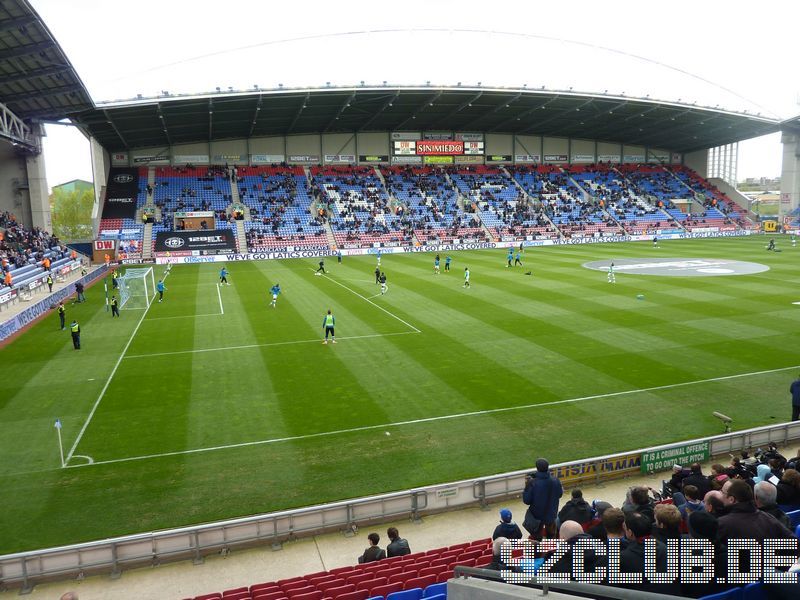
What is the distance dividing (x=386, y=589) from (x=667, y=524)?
3.60m

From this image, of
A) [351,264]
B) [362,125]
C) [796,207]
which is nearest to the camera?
[351,264]

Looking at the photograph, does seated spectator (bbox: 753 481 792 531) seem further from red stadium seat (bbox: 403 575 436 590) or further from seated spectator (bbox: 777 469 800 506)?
red stadium seat (bbox: 403 575 436 590)

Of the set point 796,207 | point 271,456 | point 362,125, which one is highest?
point 362,125

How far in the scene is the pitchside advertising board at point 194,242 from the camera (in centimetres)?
6068

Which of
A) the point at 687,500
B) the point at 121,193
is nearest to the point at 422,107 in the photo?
the point at 121,193

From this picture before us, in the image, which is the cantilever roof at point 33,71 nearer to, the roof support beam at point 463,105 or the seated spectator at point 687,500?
the seated spectator at point 687,500

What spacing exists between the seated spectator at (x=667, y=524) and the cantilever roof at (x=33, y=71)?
3714 centimetres

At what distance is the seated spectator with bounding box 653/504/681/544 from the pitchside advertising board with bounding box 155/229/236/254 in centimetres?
5959

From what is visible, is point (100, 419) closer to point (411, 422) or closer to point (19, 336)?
point (411, 422)

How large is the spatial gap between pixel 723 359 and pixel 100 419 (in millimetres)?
20882

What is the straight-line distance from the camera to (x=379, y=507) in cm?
1127

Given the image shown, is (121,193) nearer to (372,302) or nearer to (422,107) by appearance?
(422,107)

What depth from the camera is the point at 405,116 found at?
7231 cm

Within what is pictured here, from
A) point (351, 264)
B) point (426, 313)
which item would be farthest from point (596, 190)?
point (426, 313)
